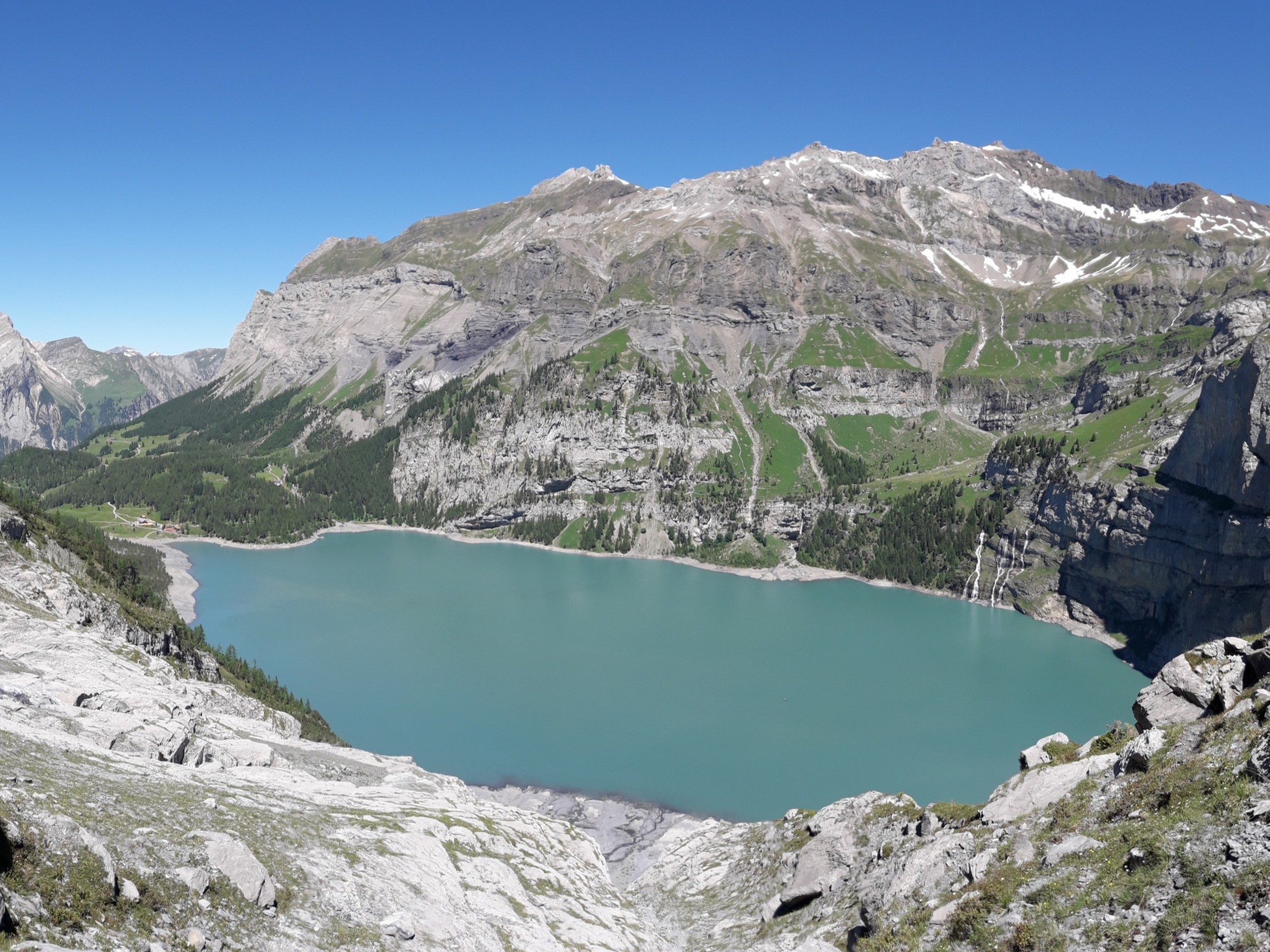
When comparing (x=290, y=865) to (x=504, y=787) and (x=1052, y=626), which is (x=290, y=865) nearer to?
(x=504, y=787)

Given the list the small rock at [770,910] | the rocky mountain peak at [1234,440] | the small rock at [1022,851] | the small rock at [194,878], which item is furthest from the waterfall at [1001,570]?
the small rock at [194,878]

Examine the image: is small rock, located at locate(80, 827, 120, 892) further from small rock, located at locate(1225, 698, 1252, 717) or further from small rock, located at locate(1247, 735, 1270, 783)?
small rock, located at locate(1225, 698, 1252, 717)

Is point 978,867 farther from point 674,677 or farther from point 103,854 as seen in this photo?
point 674,677

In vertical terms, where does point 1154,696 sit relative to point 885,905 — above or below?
above

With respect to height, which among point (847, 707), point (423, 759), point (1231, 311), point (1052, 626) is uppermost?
point (1231, 311)

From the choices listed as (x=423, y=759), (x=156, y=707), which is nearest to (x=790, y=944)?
(x=156, y=707)

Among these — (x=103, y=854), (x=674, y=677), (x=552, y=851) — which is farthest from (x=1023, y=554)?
(x=103, y=854)
